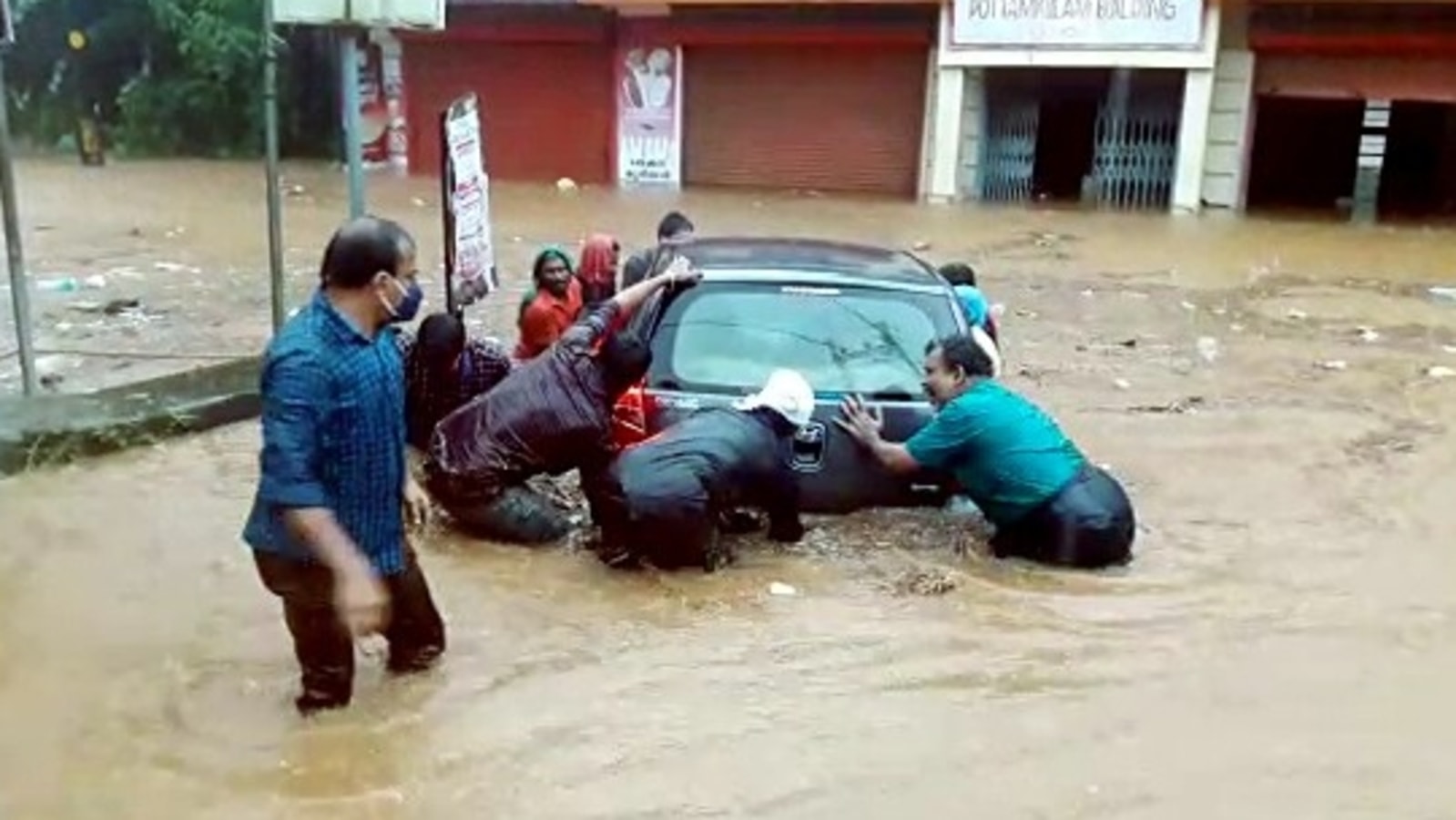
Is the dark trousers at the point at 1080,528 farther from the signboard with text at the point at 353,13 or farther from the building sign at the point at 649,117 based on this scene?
the building sign at the point at 649,117

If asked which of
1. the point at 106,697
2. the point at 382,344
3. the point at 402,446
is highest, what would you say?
the point at 382,344

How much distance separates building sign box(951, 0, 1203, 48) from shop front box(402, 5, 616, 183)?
6401 mm

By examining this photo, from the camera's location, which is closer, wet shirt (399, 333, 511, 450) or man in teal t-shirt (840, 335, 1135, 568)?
man in teal t-shirt (840, 335, 1135, 568)

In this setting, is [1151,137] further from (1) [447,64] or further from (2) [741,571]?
(2) [741,571]

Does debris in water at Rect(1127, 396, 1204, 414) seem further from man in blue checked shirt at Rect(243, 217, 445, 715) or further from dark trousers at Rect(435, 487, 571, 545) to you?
man in blue checked shirt at Rect(243, 217, 445, 715)

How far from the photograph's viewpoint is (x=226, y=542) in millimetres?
5852

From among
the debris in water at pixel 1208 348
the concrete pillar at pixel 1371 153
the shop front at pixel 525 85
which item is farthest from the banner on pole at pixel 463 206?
the concrete pillar at pixel 1371 153

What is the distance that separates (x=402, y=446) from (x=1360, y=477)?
505 centimetres

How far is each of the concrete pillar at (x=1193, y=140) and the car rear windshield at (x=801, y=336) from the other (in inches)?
607

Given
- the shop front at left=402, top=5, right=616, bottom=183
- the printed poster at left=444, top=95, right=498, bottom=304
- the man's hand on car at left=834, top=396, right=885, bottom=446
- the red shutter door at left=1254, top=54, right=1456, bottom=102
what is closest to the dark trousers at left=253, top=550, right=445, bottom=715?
the man's hand on car at left=834, top=396, right=885, bottom=446

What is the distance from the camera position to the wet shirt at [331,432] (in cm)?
373

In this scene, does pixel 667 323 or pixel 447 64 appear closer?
pixel 667 323

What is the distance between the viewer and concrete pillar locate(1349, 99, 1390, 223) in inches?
964

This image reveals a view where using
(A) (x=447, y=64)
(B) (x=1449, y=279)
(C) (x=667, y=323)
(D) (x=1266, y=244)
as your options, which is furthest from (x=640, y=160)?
(C) (x=667, y=323)
